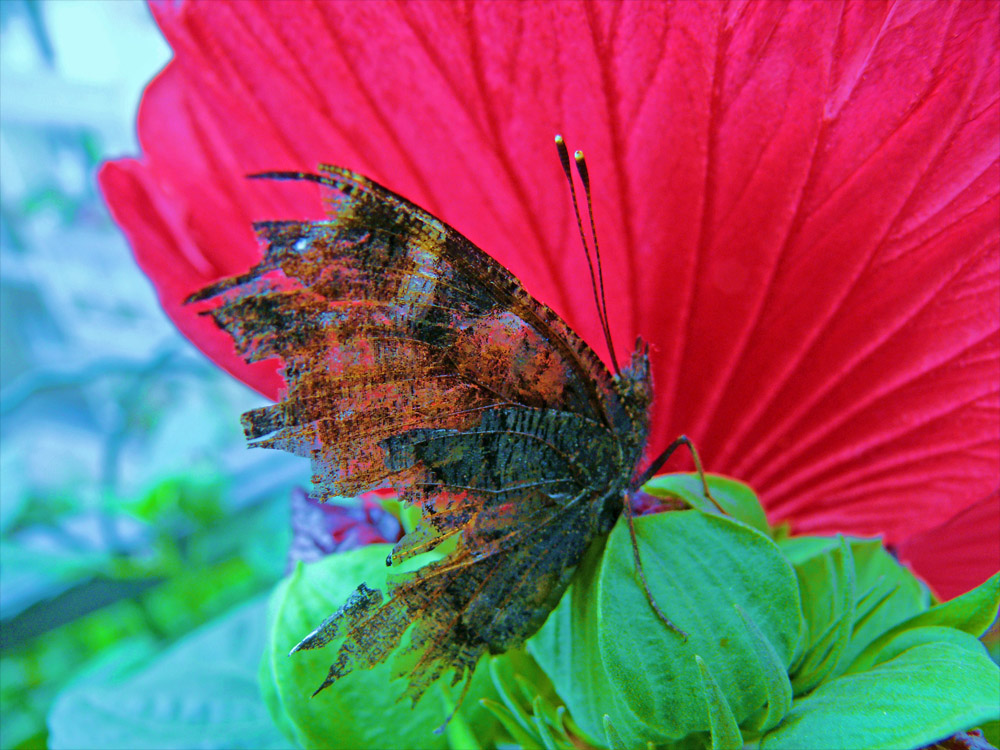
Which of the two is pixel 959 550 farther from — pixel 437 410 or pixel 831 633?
pixel 437 410

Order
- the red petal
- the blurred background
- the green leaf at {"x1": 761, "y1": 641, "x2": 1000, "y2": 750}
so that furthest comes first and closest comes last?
the blurred background → the red petal → the green leaf at {"x1": 761, "y1": 641, "x2": 1000, "y2": 750}

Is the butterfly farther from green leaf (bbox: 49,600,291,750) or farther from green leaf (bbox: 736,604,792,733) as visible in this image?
green leaf (bbox: 49,600,291,750)

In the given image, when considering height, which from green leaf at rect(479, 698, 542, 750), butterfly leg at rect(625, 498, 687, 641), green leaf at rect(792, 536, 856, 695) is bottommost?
green leaf at rect(792, 536, 856, 695)

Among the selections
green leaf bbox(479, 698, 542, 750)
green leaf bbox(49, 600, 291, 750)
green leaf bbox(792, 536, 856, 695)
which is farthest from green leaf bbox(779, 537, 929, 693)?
green leaf bbox(49, 600, 291, 750)

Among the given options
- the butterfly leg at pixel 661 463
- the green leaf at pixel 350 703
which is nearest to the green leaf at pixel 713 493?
the butterfly leg at pixel 661 463

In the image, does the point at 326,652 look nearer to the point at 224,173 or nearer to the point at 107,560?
the point at 224,173

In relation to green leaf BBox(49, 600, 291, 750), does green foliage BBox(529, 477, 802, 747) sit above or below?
below
